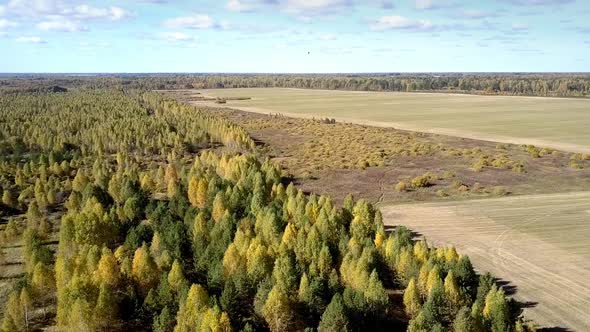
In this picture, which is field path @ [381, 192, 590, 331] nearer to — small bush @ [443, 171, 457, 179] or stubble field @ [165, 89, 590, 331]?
stubble field @ [165, 89, 590, 331]

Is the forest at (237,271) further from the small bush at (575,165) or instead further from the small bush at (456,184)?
the small bush at (575,165)

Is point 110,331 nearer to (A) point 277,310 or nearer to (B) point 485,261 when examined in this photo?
(A) point 277,310

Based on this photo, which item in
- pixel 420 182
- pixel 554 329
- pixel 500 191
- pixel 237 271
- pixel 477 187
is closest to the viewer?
pixel 554 329

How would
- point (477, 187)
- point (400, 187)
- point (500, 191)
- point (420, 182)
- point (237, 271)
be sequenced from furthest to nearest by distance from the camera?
point (420, 182), point (400, 187), point (477, 187), point (500, 191), point (237, 271)

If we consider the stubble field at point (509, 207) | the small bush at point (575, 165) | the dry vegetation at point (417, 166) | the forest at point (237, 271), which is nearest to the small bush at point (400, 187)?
the dry vegetation at point (417, 166)

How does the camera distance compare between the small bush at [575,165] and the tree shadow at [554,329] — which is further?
the small bush at [575,165]

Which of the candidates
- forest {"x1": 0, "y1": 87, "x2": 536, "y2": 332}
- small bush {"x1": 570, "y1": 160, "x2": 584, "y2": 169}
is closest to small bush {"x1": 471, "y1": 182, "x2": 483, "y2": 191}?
small bush {"x1": 570, "y1": 160, "x2": 584, "y2": 169}

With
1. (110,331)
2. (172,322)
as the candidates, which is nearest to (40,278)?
(110,331)

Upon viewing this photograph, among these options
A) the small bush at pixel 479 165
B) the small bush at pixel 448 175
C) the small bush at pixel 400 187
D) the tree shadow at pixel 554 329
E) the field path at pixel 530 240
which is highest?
the small bush at pixel 479 165

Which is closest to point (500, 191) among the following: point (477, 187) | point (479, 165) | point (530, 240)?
point (477, 187)

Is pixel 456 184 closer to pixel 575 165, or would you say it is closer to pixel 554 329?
pixel 575 165
